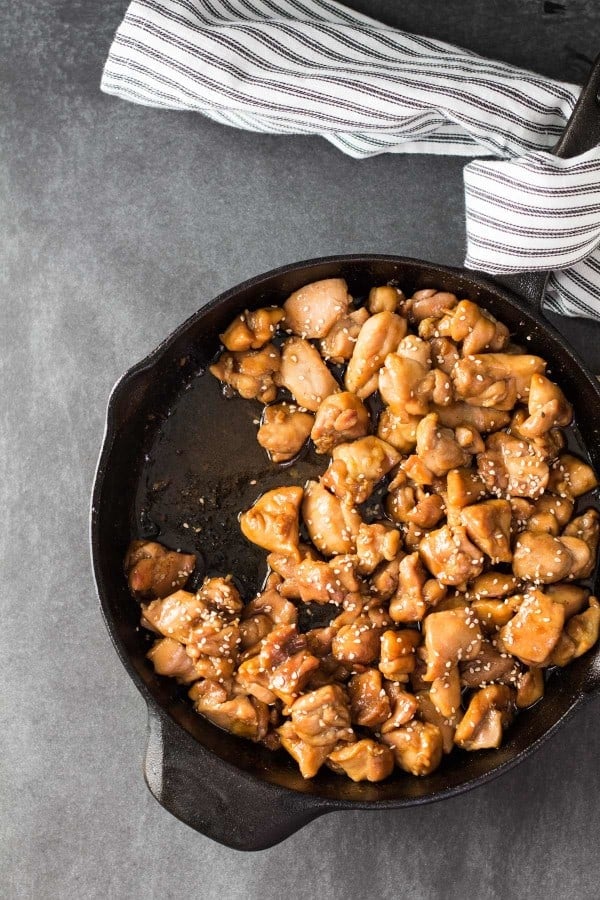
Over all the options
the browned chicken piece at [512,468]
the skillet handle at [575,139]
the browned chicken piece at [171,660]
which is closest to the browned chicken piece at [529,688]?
the browned chicken piece at [512,468]

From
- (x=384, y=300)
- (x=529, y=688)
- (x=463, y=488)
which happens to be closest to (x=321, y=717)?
(x=529, y=688)

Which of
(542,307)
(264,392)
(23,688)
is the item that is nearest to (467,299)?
(542,307)

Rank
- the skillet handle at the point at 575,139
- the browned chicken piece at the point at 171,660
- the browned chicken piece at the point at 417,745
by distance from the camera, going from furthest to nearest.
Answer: the browned chicken piece at the point at 171,660 → the browned chicken piece at the point at 417,745 → the skillet handle at the point at 575,139

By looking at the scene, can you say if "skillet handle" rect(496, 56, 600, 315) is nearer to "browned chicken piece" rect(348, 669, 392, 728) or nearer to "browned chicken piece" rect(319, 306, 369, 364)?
"browned chicken piece" rect(319, 306, 369, 364)

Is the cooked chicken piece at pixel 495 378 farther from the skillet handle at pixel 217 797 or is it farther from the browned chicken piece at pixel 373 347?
the skillet handle at pixel 217 797

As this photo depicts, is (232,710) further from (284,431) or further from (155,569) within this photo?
(284,431)
